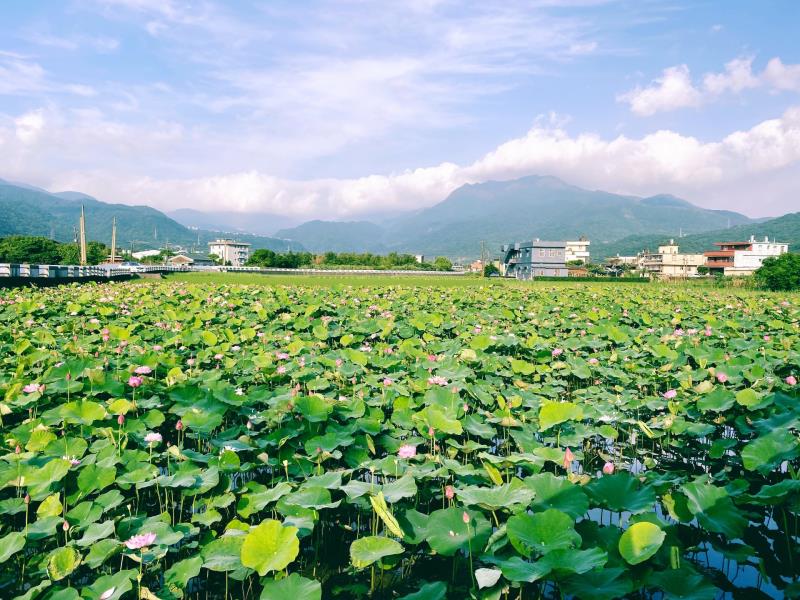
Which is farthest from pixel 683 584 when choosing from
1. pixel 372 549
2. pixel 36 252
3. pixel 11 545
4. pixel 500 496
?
pixel 36 252

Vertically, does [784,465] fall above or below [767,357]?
below

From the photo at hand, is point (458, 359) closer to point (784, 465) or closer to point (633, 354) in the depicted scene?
point (633, 354)

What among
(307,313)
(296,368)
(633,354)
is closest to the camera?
(296,368)

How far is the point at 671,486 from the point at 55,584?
2.88 m

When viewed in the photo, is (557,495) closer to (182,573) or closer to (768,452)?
(768,452)

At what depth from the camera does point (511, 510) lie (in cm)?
223

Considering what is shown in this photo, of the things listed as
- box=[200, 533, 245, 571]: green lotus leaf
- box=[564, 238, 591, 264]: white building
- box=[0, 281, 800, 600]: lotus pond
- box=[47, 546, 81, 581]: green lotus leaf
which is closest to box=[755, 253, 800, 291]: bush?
box=[0, 281, 800, 600]: lotus pond

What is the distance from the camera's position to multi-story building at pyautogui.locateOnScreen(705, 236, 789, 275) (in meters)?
85.4

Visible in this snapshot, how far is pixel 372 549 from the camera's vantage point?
75.2 inches

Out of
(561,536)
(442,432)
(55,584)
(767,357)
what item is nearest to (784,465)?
(767,357)

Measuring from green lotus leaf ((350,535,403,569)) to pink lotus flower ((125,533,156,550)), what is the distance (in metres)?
0.76

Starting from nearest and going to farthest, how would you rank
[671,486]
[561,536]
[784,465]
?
[561,536], [671,486], [784,465]

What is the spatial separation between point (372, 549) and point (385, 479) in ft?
2.92

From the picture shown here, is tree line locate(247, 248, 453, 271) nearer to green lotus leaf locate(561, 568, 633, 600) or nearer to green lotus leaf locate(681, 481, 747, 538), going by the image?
green lotus leaf locate(681, 481, 747, 538)
